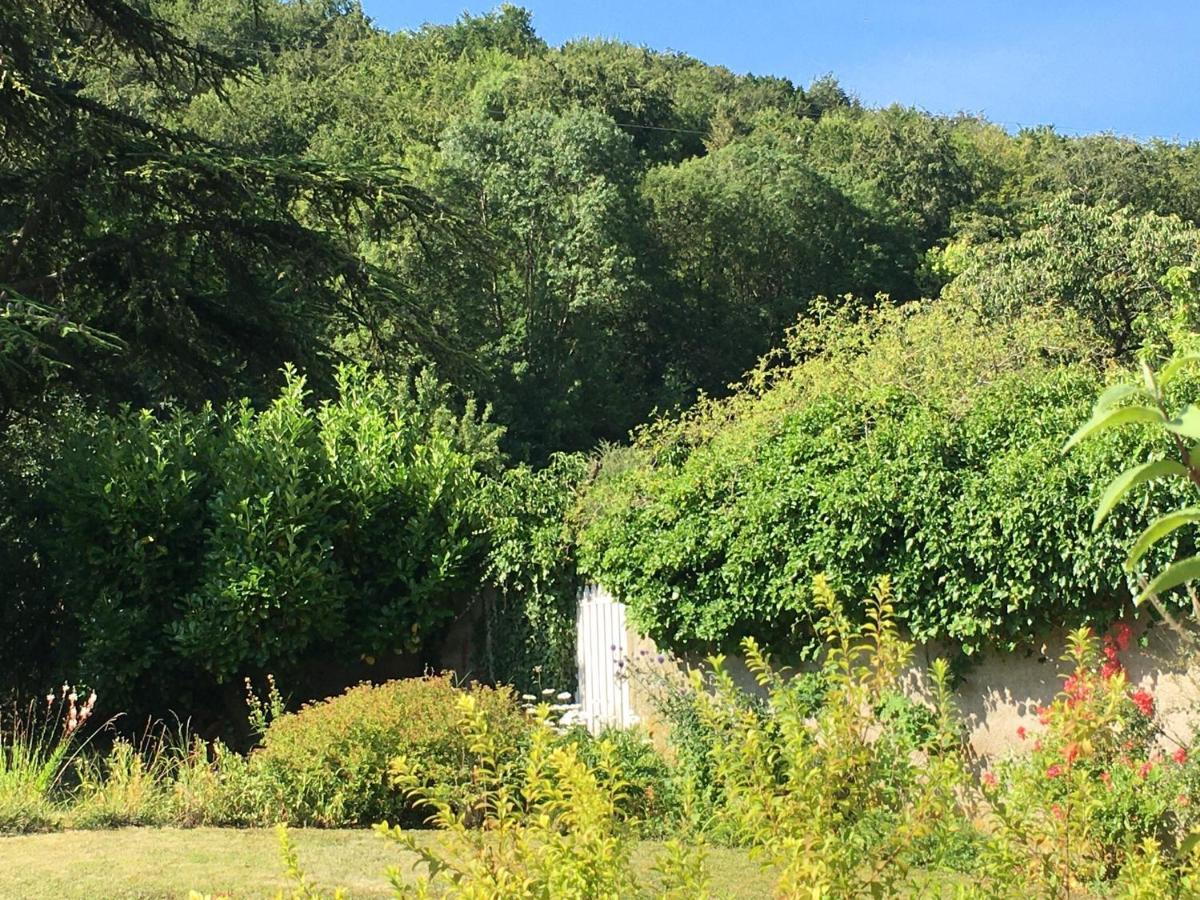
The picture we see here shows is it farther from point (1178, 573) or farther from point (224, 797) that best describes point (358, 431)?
point (1178, 573)

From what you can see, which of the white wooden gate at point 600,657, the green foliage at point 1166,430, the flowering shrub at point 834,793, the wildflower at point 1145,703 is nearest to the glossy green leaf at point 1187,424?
the green foliage at point 1166,430

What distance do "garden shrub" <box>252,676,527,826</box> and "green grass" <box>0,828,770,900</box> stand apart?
0.42m

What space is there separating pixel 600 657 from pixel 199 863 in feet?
16.2

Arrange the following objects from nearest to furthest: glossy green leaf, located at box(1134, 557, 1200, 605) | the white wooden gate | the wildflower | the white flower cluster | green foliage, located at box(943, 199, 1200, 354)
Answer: glossy green leaf, located at box(1134, 557, 1200, 605) → the wildflower → the white flower cluster → the white wooden gate → green foliage, located at box(943, 199, 1200, 354)

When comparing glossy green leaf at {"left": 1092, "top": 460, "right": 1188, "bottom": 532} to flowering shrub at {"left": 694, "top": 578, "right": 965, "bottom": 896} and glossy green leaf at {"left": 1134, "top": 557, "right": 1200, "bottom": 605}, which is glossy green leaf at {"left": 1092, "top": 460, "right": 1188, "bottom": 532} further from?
flowering shrub at {"left": 694, "top": 578, "right": 965, "bottom": 896}

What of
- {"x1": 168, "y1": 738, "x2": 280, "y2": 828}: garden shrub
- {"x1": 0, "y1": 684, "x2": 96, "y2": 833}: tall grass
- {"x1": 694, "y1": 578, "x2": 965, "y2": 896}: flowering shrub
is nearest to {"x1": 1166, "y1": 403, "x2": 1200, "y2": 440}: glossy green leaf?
{"x1": 694, "y1": 578, "x2": 965, "y2": 896}: flowering shrub

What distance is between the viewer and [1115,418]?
154 cm

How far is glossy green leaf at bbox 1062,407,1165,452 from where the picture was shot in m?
1.52

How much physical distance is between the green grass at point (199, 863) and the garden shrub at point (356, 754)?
1.37 feet

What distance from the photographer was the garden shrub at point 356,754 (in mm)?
8828

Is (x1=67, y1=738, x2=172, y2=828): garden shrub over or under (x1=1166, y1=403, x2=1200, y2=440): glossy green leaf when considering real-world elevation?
under

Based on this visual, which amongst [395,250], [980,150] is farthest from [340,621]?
[980,150]

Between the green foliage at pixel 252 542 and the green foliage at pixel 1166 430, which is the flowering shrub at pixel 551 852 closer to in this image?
the green foliage at pixel 1166 430

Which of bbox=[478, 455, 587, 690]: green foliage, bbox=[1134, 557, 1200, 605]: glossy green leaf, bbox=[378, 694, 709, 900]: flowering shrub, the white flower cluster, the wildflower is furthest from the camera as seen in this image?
bbox=[478, 455, 587, 690]: green foliage
